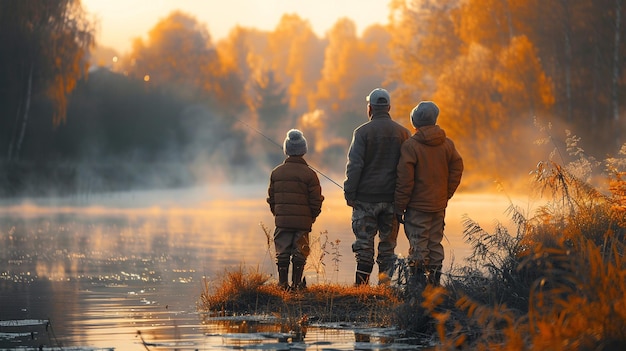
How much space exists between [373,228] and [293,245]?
30.7 inches

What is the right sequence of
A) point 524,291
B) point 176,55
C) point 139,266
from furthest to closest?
point 176,55 < point 139,266 < point 524,291

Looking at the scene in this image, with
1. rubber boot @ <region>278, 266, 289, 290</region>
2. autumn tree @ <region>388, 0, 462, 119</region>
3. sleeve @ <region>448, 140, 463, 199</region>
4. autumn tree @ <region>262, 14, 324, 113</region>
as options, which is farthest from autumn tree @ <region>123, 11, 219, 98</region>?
sleeve @ <region>448, 140, 463, 199</region>

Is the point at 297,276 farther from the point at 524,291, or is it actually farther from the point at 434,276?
the point at 524,291

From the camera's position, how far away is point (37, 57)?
37.3m

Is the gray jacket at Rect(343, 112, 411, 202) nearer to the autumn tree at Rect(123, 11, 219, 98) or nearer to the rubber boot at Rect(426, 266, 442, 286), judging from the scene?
the rubber boot at Rect(426, 266, 442, 286)

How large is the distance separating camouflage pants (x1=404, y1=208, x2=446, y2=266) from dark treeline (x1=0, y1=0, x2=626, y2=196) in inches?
666

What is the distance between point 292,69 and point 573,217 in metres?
117

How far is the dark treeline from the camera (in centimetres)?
3566

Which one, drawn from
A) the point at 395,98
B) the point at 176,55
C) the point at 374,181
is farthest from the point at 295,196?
the point at 176,55

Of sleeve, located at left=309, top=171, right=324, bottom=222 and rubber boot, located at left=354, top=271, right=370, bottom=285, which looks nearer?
rubber boot, located at left=354, top=271, right=370, bottom=285

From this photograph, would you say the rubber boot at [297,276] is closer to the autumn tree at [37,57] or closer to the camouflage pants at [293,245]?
the camouflage pants at [293,245]

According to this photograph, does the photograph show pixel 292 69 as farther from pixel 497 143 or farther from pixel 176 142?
pixel 497 143

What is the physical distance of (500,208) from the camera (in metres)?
31.1

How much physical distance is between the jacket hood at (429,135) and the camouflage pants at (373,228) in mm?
843
